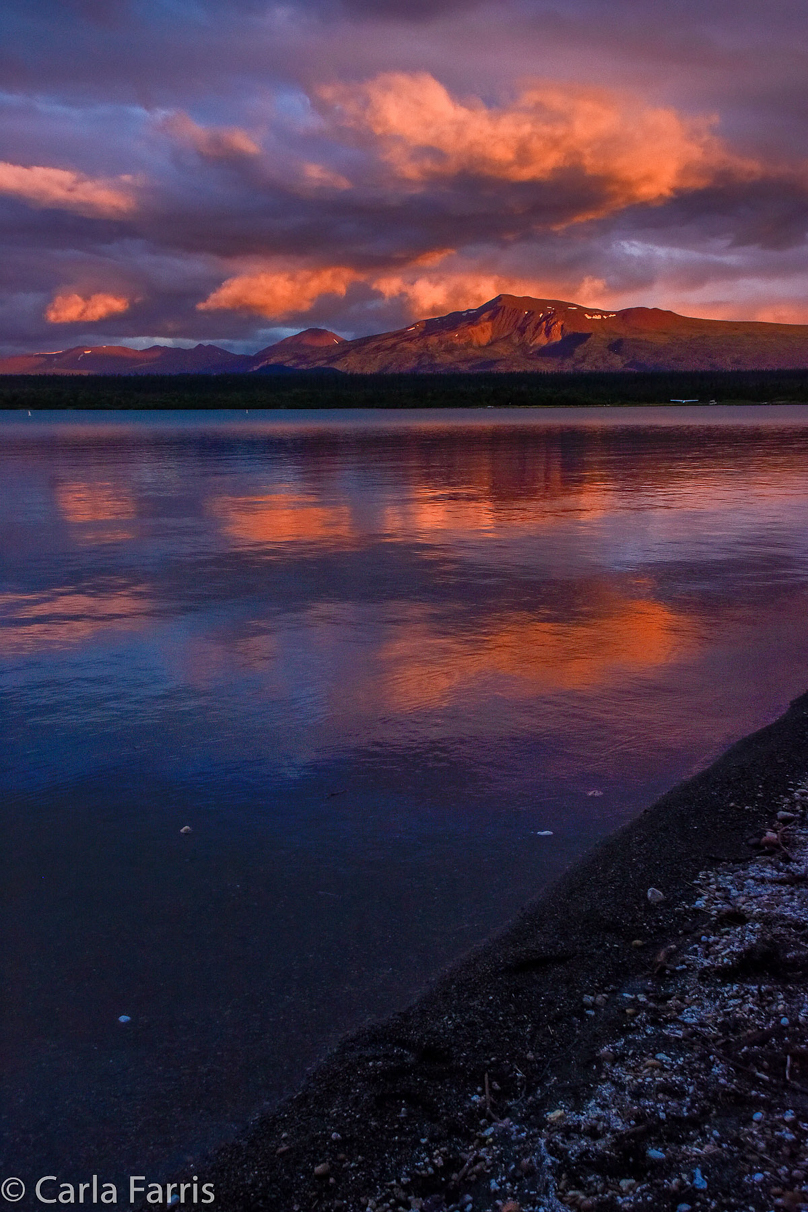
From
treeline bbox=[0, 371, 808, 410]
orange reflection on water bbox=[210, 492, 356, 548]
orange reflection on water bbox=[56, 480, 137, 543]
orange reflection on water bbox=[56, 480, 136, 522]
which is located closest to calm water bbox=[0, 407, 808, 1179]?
orange reflection on water bbox=[210, 492, 356, 548]

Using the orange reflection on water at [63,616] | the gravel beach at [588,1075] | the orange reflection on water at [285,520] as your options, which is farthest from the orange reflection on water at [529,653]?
the orange reflection on water at [285,520]

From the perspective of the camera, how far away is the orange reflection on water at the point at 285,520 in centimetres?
1598

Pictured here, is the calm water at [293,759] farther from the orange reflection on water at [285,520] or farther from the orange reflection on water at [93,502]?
the orange reflection on water at [93,502]

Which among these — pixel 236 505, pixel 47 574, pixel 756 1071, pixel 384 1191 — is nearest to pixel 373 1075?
pixel 384 1191

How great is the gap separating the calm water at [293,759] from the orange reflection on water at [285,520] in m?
0.26

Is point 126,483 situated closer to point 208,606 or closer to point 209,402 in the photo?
point 208,606

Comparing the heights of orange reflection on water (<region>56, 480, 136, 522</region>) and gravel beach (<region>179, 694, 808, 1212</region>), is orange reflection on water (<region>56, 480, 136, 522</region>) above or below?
above

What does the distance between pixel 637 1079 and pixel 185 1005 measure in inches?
77.1

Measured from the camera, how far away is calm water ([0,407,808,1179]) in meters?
3.86

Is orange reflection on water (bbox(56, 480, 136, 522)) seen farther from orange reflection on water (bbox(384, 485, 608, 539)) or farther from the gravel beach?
the gravel beach

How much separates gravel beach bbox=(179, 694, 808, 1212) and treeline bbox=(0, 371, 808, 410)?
120440 millimetres

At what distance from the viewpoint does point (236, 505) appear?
2097 centimetres

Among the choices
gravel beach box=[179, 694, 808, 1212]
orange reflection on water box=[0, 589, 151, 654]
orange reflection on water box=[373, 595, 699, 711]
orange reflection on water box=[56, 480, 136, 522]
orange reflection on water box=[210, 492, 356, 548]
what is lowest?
gravel beach box=[179, 694, 808, 1212]

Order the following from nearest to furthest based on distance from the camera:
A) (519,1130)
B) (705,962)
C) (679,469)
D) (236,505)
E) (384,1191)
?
(384,1191), (519,1130), (705,962), (236,505), (679,469)
